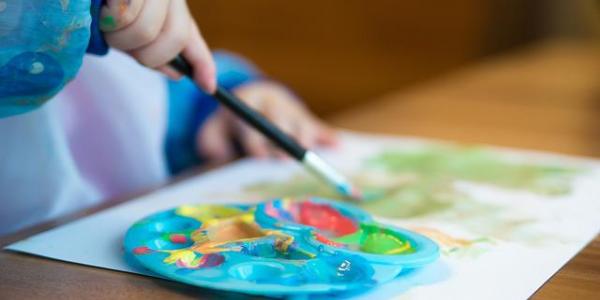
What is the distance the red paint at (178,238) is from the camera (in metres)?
0.37

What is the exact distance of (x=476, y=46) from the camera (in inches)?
67.7

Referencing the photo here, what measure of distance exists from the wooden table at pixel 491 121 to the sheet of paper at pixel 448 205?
0.04 ft

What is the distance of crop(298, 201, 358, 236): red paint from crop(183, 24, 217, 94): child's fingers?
9 cm

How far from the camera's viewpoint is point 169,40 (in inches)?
16.3

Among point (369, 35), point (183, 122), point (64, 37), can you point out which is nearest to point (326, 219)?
point (64, 37)

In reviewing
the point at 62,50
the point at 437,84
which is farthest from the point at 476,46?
the point at 62,50

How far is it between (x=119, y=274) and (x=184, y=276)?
0.12 feet

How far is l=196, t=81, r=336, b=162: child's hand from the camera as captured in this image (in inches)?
25.3

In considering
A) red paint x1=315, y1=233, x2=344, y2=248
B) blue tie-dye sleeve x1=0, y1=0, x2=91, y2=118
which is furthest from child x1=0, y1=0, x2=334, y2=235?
red paint x1=315, y1=233, x2=344, y2=248

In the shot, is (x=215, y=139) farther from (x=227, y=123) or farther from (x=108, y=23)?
(x=108, y=23)

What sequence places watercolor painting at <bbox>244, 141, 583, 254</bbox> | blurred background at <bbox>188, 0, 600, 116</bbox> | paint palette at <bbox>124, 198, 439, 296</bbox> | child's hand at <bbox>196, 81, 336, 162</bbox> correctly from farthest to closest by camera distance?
blurred background at <bbox>188, 0, 600, 116</bbox>, child's hand at <bbox>196, 81, 336, 162</bbox>, watercolor painting at <bbox>244, 141, 583, 254</bbox>, paint palette at <bbox>124, 198, 439, 296</bbox>

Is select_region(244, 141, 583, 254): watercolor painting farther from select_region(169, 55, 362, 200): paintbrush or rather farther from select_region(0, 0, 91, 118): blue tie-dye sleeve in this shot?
select_region(0, 0, 91, 118): blue tie-dye sleeve

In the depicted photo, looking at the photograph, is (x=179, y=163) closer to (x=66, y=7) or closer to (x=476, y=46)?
(x=66, y=7)

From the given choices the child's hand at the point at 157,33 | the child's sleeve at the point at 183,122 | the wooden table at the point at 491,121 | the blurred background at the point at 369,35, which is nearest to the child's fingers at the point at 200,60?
the child's hand at the point at 157,33
